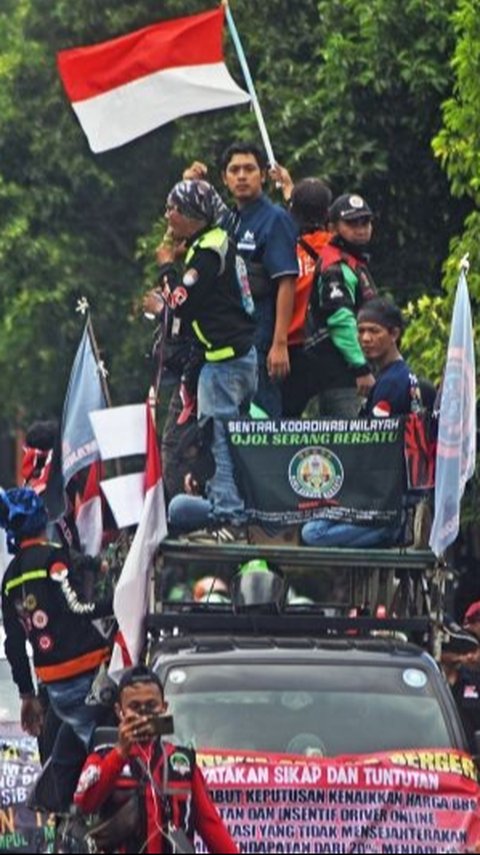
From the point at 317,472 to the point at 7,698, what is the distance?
9.15 ft

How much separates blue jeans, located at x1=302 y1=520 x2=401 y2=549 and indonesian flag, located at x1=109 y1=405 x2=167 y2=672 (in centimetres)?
71

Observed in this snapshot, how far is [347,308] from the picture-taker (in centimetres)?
1251

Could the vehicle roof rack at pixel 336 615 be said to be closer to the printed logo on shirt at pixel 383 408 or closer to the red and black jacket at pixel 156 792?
the printed logo on shirt at pixel 383 408

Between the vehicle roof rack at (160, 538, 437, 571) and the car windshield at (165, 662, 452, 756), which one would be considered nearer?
the car windshield at (165, 662, 452, 756)

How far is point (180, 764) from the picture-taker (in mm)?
8969

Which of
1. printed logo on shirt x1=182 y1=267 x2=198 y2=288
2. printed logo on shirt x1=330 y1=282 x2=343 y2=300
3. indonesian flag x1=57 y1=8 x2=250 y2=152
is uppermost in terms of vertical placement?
indonesian flag x1=57 y1=8 x2=250 y2=152

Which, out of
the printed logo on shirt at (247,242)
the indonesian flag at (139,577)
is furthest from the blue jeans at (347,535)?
the printed logo on shirt at (247,242)

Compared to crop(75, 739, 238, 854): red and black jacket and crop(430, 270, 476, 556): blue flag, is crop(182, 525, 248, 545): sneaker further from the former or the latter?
crop(75, 739, 238, 854): red and black jacket

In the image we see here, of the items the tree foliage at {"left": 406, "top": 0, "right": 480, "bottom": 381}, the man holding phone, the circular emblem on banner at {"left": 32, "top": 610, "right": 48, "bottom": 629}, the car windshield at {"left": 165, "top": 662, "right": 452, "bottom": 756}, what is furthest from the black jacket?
the tree foliage at {"left": 406, "top": 0, "right": 480, "bottom": 381}

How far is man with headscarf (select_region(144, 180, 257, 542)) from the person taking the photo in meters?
11.9

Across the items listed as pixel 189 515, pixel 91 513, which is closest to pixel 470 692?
pixel 189 515

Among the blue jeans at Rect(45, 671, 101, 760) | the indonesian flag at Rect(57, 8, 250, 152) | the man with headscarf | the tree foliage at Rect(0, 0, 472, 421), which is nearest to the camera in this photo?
the blue jeans at Rect(45, 671, 101, 760)

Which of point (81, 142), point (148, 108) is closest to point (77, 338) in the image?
point (81, 142)

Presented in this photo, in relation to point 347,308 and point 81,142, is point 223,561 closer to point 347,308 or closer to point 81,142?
point 347,308
